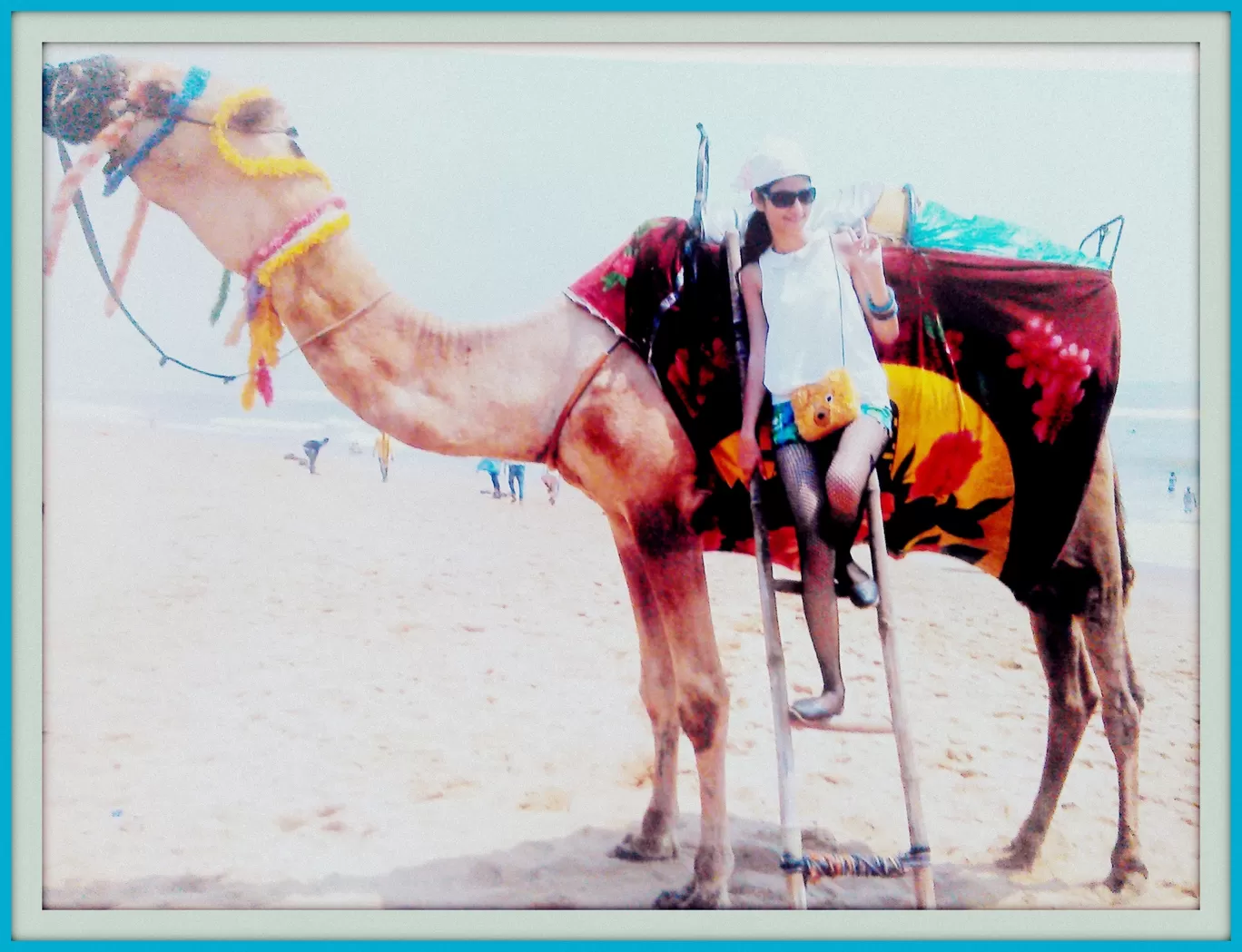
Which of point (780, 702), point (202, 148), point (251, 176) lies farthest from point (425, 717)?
point (202, 148)

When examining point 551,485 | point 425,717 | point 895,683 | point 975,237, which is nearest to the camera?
point 895,683

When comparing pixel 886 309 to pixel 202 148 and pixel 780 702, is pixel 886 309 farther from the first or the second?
pixel 202 148

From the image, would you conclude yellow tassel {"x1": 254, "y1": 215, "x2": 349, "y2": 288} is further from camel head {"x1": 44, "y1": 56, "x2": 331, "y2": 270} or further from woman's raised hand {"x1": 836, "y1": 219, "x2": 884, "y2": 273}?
woman's raised hand {"x1": 836, "y1": 219, "x2": 884, "y2": 273}

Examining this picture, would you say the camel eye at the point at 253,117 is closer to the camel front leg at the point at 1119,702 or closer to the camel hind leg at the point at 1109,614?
the camel hind leg at the point at 1109,614

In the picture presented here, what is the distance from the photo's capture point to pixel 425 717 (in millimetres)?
4918

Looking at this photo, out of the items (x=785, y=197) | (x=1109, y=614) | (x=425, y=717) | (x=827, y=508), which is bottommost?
(x=425, y=717)

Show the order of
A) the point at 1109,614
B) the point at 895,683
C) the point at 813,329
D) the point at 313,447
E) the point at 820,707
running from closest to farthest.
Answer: the point at 820,707
the point at 895,683
the point at 813,329
the point at 1109,614
the point at 313,447

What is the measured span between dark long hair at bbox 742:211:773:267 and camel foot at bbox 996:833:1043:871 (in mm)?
2412

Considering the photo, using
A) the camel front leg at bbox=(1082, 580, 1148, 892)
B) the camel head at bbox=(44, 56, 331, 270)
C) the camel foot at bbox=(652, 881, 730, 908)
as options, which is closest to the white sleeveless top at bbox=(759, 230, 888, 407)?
the camel front leg at bbox=(1082, 580, 1148, 892)

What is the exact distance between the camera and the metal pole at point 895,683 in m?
3.66

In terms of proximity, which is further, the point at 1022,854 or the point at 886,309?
the point at 1022,854

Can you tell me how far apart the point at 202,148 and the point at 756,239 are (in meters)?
1.87

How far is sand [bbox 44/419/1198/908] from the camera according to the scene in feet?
14.5

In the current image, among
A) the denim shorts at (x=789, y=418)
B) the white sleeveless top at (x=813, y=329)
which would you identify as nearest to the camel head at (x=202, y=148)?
the white sleeveless top at (x=813, y=329)
